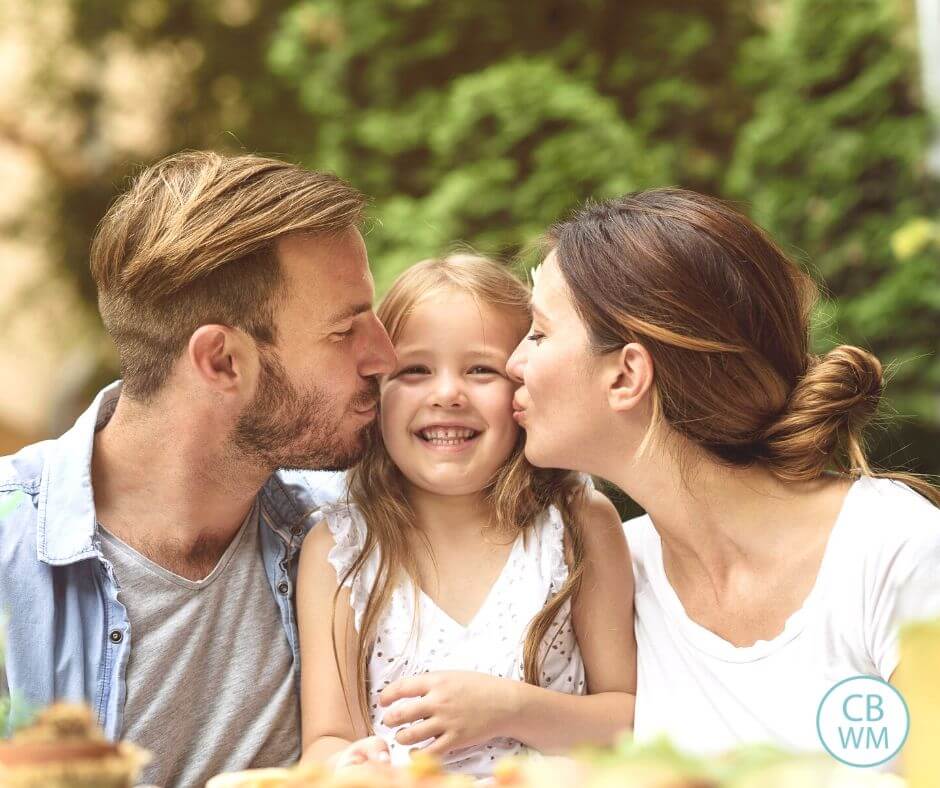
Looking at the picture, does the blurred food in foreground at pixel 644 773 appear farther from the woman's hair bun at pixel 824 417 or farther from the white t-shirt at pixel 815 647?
the woman's hair bun at pixel 824 417

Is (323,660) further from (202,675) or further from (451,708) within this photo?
(451,708)

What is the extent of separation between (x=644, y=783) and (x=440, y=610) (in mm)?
1376

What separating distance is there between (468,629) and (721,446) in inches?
24.7

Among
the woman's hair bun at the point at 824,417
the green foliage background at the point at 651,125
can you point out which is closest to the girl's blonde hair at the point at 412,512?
the woman's hair bun at the point at 824,417

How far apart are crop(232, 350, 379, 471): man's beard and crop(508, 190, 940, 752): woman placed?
0.43m

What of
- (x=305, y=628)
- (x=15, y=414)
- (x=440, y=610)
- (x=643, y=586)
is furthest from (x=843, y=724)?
(x=15, y=414)

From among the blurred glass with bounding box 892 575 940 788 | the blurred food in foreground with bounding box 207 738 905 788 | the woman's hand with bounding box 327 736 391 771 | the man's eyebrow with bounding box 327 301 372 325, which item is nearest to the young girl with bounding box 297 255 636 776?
the man's eyebrow with bounding box 327 301 372 325

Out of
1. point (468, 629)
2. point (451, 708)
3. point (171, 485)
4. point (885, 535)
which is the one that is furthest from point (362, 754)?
point (885, 535)

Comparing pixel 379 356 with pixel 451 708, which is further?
pixel 379 356

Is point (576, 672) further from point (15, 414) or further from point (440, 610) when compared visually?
point (15, 414)

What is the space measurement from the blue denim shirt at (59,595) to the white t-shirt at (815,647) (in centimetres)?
85

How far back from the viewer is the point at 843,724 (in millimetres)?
1542

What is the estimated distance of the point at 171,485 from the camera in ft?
7.37

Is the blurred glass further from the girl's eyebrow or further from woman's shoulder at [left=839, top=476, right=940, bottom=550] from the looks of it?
the girl's eyebrow
